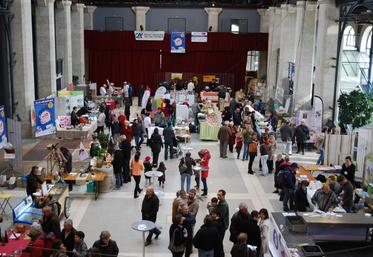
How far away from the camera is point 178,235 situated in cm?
851

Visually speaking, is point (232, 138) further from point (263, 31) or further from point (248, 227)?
point (263, 31)

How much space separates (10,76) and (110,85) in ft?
32.4

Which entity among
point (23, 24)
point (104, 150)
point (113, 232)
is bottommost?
point (113, 232)

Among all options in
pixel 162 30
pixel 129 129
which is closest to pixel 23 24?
pixel 129 129

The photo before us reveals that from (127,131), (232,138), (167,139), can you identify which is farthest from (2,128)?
(232,138)

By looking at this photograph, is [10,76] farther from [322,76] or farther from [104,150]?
[322,76]

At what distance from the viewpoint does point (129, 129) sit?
1638 cm

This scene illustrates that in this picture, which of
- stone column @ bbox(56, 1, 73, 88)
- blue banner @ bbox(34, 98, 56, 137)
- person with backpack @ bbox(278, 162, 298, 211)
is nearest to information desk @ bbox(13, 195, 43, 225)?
person with backpack @ bbox(278, 162, 298, 211)

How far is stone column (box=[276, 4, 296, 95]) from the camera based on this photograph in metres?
24.4

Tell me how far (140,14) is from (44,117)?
14492 mm

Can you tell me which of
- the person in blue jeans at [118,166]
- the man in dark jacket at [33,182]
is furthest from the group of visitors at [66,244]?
the person in blue jeans at [118,166]

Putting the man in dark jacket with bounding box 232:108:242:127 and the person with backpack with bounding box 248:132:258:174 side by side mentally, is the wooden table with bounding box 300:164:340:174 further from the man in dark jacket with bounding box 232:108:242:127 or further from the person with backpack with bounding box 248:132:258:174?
the man in dark jacket with bounding box 232:108:242:127

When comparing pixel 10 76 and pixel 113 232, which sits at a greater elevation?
pixel 10 76

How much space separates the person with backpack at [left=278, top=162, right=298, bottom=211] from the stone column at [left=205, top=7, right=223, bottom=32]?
63.9 feet
